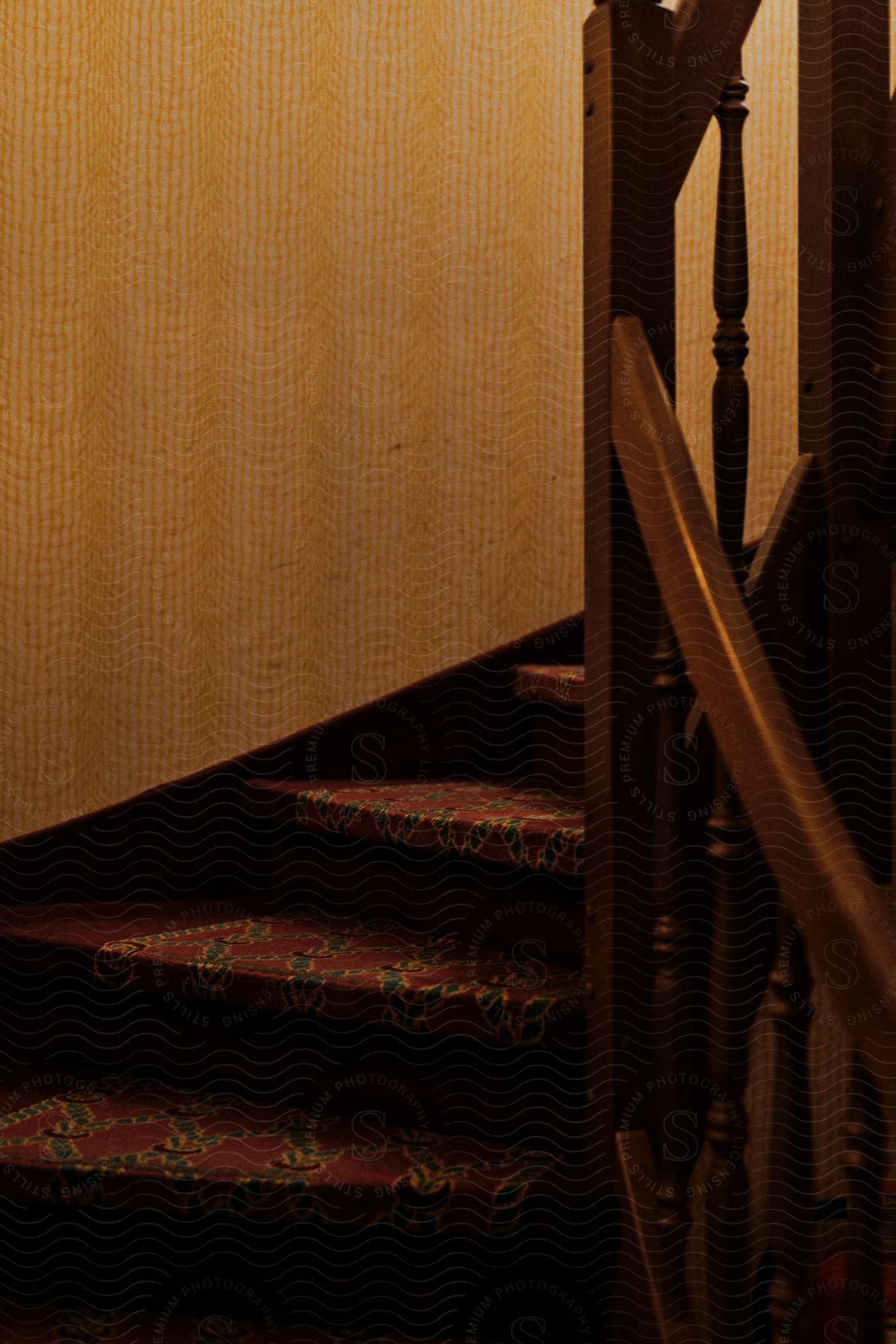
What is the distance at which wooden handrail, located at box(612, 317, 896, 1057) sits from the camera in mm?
869

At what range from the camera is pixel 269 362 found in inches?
83.3

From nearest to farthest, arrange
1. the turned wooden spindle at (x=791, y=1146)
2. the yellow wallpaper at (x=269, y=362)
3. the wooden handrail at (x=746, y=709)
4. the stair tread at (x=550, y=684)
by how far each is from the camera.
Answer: the wooden handrail at (x=746, y=709)
the turned wooden spindle at (x=791, y=1146)
the stair tread at (x=550, y=684)
the yellow wallpaper at (x=269, y=362)

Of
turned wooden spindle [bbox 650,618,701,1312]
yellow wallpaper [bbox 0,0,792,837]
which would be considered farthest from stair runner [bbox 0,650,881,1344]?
yellow wallpaper [bbox 0,0,792,837]

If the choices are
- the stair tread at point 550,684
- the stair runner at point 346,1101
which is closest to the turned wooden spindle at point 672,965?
the stair runner at point 346,1101

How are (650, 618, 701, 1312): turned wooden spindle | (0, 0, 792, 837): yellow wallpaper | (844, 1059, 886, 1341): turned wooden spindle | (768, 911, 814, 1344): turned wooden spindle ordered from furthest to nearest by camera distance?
(0, 0, 792, 837): yellow wallpaper, (650, 618, 701, 1312): turned wooden spindle, (768, 911, 814, 1344): turned wooden spindle, (844, 1059, 886, 1341): turned wooden spindle

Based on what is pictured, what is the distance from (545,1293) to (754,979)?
16.6 inches

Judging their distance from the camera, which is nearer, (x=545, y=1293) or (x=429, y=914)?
(x=545, y=1293)

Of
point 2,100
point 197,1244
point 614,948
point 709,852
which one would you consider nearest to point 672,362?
point 709,852

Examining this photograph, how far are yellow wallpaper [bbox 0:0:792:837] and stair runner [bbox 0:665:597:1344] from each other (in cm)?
38

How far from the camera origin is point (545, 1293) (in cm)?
135

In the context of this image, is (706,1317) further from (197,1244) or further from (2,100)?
(2,100)

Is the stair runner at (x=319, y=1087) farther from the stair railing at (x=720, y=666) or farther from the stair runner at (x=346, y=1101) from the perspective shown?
the stair railing at (x=720, y=666)

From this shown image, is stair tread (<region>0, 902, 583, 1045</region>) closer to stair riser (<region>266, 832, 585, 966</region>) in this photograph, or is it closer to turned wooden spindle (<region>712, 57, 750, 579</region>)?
stair riser (<region>266, 832, 585, 966</region>)

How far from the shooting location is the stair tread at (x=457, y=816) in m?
1.52
